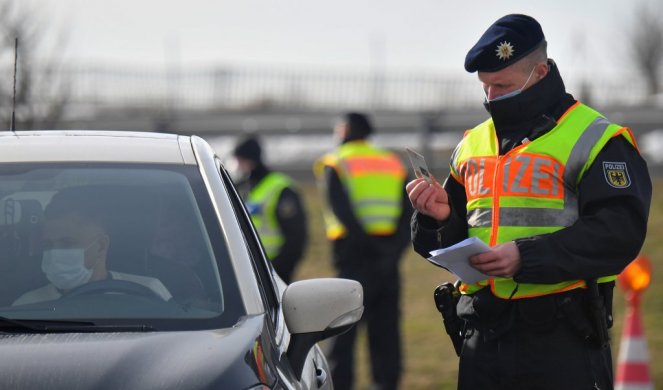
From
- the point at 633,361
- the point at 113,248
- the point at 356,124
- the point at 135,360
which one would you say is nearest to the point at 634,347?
the point at 633,361

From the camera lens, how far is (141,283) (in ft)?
15.0

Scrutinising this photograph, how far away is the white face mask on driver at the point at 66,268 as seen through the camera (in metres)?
4.60

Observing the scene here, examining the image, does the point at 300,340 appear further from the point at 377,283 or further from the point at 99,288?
the point at 377,283

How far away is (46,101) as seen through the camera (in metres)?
12.4

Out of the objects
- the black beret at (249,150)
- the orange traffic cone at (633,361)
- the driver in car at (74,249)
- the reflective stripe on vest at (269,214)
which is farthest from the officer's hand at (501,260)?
the black beret at (249,150)

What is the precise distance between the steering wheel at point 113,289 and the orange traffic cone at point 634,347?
4.53 m

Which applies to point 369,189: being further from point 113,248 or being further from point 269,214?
point 113,248

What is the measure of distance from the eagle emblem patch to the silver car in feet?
2.87

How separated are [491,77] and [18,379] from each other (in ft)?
6.53

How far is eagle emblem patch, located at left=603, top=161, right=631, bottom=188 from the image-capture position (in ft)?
15.4

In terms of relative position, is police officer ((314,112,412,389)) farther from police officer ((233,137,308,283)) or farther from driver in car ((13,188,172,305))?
driver in car ((13,188,172,305))

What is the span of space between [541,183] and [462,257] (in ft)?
Result: 1.20

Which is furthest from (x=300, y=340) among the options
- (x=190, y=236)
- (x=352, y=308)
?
(x=190, y=236)

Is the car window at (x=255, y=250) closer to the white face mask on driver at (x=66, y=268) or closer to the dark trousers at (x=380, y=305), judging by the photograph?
the white face mask on driver at (x=66, y=268)
